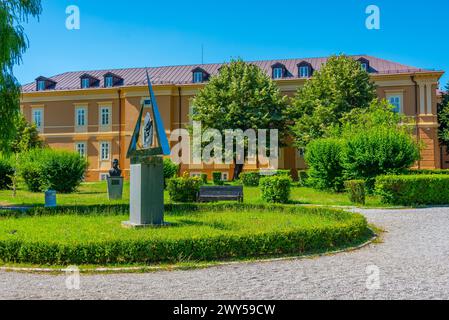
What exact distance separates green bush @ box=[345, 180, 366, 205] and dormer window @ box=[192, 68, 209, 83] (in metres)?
23.2

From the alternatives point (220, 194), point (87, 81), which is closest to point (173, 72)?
→ point (87, 81)

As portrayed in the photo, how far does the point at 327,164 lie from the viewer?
23047mm

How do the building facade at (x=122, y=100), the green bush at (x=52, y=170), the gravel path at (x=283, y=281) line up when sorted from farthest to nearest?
the building facade at (x=122, y=100), the green bush at (x=52, y=170), the gravel path at (x=283, y=281)

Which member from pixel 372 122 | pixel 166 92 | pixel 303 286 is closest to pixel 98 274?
pixel 303 286

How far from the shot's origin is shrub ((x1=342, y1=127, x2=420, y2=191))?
19.9 m

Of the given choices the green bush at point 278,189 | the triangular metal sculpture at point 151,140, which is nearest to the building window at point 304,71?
the green bush at point 278,189

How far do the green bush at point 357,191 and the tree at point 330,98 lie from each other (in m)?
13.3

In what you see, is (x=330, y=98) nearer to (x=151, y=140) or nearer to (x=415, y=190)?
(x=415, y=190)

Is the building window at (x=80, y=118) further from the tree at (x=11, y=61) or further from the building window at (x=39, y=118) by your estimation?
the tree at (x=11, y=61)

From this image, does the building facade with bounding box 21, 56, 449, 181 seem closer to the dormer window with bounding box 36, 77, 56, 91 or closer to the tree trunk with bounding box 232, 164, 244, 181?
the dormer window with bounding box 36, 77, 56, 91

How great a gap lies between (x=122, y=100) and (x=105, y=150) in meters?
4.76

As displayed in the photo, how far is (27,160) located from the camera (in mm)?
25750

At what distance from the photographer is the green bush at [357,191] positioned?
59.0 ft
